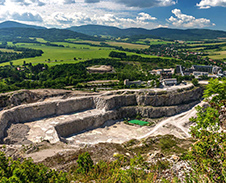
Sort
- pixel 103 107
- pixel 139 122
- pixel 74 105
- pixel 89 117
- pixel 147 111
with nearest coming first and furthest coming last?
1. pixel 89 117
2. pixel 74 105
3. pixel 103 107
4. pixel 139 122
5. pixel 147 111

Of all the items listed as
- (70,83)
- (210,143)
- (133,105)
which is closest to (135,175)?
(210,143)

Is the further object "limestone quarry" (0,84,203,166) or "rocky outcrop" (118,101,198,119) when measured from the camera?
"rocky outcrop" (118,101,198,119)

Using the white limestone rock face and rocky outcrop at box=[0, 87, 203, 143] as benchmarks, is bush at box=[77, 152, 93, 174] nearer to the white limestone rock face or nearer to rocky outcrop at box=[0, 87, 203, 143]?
rocky outcrop at box=[0, 87, 203, 143]

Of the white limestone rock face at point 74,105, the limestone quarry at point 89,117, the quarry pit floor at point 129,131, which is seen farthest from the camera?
the white limestone rock face at point 74,105

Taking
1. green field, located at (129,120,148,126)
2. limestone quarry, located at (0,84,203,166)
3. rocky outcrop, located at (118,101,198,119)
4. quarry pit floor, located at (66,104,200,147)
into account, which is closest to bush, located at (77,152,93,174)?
limestone quarry, located at (0,84,203,166)

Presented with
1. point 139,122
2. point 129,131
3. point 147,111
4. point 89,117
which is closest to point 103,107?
point 89,117

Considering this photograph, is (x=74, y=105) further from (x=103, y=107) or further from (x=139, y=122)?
(x=139, y=122)

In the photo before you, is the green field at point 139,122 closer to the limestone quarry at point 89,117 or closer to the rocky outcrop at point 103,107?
the limestone quarry at point 89,117

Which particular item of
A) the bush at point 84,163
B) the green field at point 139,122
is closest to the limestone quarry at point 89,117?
the green field at point 139,122
